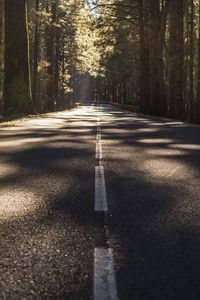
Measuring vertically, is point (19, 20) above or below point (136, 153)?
above

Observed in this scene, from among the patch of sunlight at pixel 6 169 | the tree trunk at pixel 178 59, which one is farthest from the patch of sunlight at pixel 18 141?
the tree trunk at pixel 178 59

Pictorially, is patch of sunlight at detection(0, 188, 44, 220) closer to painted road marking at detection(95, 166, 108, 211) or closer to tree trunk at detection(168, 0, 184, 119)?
painted road marking at detection(95, 166, 108, 211)

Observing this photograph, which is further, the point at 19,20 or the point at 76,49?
the point at 76,49

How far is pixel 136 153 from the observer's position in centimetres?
802

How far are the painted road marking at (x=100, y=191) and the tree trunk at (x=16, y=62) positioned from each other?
581 inches

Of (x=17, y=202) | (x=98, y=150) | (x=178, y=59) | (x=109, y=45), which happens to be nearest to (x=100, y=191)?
(x=17, y=202)

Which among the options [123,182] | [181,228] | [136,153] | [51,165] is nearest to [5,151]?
[51,165]

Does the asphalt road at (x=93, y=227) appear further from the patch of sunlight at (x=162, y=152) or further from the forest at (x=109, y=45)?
the forest at (x=109, y=45)

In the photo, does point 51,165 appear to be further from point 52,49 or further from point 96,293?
point 52,49

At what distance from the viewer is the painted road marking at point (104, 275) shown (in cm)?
226

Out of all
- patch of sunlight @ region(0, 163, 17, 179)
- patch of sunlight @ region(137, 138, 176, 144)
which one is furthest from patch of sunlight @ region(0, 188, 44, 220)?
patch of sunlight @ region(137, 138, 176, 144)

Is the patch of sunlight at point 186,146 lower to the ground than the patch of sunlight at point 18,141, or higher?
lower

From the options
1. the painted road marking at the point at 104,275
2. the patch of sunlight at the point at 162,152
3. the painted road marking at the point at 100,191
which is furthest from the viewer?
the patch of sunlight at the point at 162,152

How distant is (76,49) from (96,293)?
56.4 m
